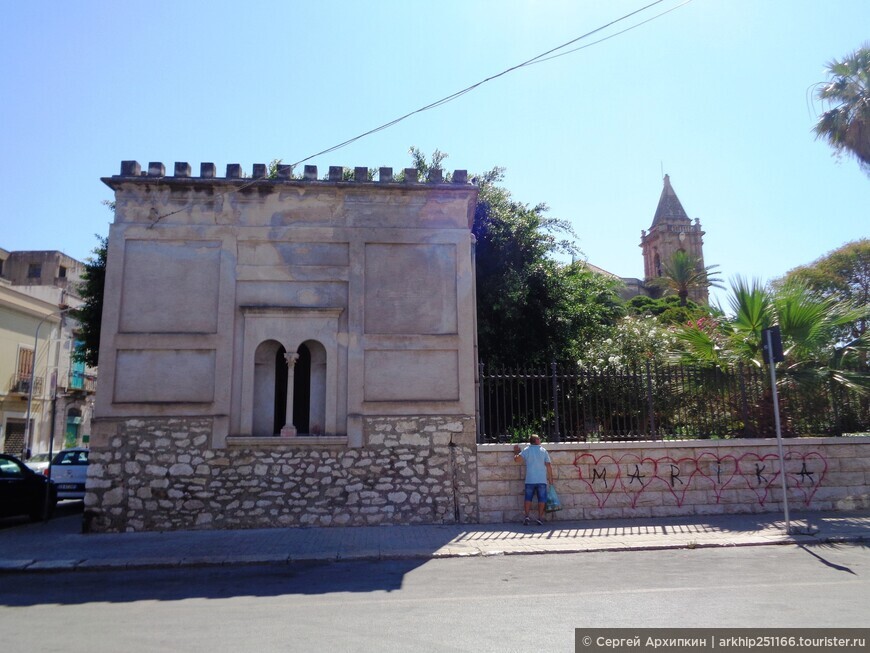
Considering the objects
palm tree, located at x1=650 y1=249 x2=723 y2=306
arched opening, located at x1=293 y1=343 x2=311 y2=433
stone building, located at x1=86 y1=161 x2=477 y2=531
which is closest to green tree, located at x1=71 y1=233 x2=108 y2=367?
stone building, located at x1=86 y1=161 x2=477 y2=531

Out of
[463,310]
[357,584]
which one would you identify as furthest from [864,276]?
[357,584]

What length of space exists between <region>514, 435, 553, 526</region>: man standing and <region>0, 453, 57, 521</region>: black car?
9525mm

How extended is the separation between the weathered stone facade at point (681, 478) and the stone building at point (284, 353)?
76cm

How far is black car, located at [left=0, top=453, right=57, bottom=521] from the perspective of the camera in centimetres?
1253

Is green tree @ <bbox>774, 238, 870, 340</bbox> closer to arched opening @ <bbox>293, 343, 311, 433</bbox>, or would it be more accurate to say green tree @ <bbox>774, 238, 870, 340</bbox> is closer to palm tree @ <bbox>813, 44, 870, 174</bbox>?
palm tree @ <bbox>813, 44, 870, 174</bbox>

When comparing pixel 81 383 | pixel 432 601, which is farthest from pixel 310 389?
pixel 81 383

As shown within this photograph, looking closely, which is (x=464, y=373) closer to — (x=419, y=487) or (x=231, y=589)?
(x=419, y=487)

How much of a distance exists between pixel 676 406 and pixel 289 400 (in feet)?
24.1

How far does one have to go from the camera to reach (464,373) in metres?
11.5

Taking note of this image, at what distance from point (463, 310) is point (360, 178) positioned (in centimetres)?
325

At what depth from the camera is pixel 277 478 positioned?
1103cm

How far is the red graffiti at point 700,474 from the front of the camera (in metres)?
11.4

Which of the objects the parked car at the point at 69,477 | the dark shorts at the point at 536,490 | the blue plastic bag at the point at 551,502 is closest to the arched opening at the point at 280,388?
the dark shorts at the point at 536,490

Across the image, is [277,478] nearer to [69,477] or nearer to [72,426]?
[69,477]
